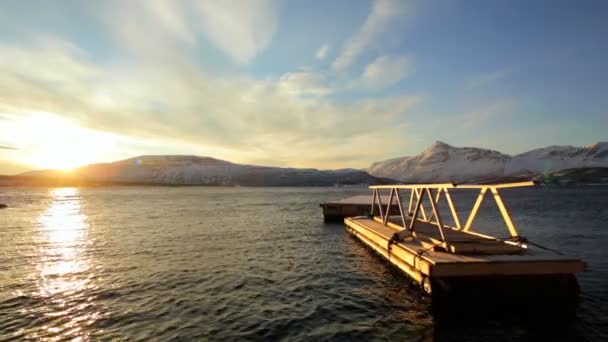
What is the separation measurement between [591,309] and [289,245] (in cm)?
1671

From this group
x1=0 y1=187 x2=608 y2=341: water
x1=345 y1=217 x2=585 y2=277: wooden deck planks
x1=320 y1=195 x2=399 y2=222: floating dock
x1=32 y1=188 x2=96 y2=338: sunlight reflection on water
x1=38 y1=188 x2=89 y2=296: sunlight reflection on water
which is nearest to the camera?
x1=0 y1=187 x2=608 y2=341: water

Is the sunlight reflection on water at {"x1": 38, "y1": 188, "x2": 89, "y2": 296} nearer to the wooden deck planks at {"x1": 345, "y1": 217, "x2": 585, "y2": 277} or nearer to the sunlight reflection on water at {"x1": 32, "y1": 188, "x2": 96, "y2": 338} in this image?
the sunlight reflection on water at {"x1": 32, "y1": 188, "x2": 96, "y2": 338}

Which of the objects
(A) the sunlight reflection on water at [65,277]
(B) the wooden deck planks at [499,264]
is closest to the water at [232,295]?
(A) the sunlight reflection on water at [65,277]

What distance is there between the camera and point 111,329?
33.4 ft

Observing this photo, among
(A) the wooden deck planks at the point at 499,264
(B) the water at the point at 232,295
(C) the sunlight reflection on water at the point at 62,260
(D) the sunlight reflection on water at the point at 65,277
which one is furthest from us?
(C) the sunlight reflection on water at the point at 62,260

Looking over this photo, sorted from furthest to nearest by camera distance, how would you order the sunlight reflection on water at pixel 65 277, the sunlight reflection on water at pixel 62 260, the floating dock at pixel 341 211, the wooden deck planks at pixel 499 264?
1. the floating dock at pixel 341 211
2. the sunlight reflection on water at pixel 62 260
3. the wooden deck planks at pixel 499 264
4. the sunlight reflection on water at pixel 65 277

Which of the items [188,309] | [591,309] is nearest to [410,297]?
[591,309]

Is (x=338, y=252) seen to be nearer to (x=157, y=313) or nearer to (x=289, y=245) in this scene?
(x=289, y=245)

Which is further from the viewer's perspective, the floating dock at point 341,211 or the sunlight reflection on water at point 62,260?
the floating dock at point 341,211

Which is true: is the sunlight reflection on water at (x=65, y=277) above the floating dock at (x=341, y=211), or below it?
below

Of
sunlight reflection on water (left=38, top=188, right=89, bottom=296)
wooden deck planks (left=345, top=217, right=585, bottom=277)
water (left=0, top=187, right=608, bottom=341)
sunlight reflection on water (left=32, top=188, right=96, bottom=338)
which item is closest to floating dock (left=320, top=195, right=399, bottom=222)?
water (left=0, top=187, right=608, bottom=341)

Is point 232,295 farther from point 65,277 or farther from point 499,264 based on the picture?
point 499,264

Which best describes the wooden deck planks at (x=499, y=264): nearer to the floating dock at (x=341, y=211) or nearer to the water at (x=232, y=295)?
the water at (x=232, y=295)

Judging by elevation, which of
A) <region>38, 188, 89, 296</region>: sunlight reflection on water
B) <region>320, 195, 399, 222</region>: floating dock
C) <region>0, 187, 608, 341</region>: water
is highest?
<region>320, 195, 399, 222</region>: floating dock
